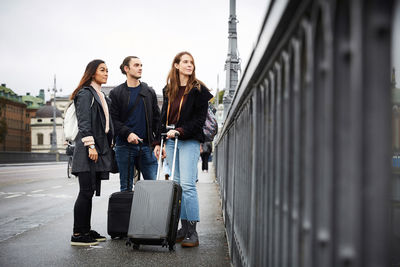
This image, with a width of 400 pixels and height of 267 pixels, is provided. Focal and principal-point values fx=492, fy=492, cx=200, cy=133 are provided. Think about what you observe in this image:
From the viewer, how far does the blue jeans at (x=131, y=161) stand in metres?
5.46

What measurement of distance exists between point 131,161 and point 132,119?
0.47m

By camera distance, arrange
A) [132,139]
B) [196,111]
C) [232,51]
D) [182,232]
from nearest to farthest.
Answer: [196,111] → [182,232] → [132,139] → [232,51]

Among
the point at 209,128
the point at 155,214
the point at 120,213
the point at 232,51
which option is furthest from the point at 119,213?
the point at 232,51


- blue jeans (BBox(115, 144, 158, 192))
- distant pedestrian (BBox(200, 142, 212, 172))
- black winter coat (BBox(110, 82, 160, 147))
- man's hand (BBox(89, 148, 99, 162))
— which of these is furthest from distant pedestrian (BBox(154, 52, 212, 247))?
distant pedestrian (BBox(200, 142, 212, 172))

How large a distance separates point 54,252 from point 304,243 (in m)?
3.62

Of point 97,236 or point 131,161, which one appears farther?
point 131,161

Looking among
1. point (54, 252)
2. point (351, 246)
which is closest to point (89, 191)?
point (54, 252)

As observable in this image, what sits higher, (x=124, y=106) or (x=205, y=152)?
(x=124, y=106)

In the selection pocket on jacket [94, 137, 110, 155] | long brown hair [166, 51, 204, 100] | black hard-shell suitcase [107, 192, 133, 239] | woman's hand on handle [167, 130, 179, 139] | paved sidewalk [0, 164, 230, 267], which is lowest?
paved sidewalk [0, 164, 230, 267]

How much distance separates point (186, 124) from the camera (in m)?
4.81

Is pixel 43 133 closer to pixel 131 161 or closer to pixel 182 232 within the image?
pixel 131 161

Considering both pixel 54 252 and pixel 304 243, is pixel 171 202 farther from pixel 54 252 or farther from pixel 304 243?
pixel 304 243

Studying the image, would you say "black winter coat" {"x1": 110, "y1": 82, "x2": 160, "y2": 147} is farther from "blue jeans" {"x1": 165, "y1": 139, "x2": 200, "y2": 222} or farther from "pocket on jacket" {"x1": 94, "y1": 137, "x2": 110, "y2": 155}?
"blue jeans" {"x1": 165, "y1": 139, "x2": 200, "y2": 222}

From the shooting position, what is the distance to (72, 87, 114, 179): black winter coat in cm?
484
